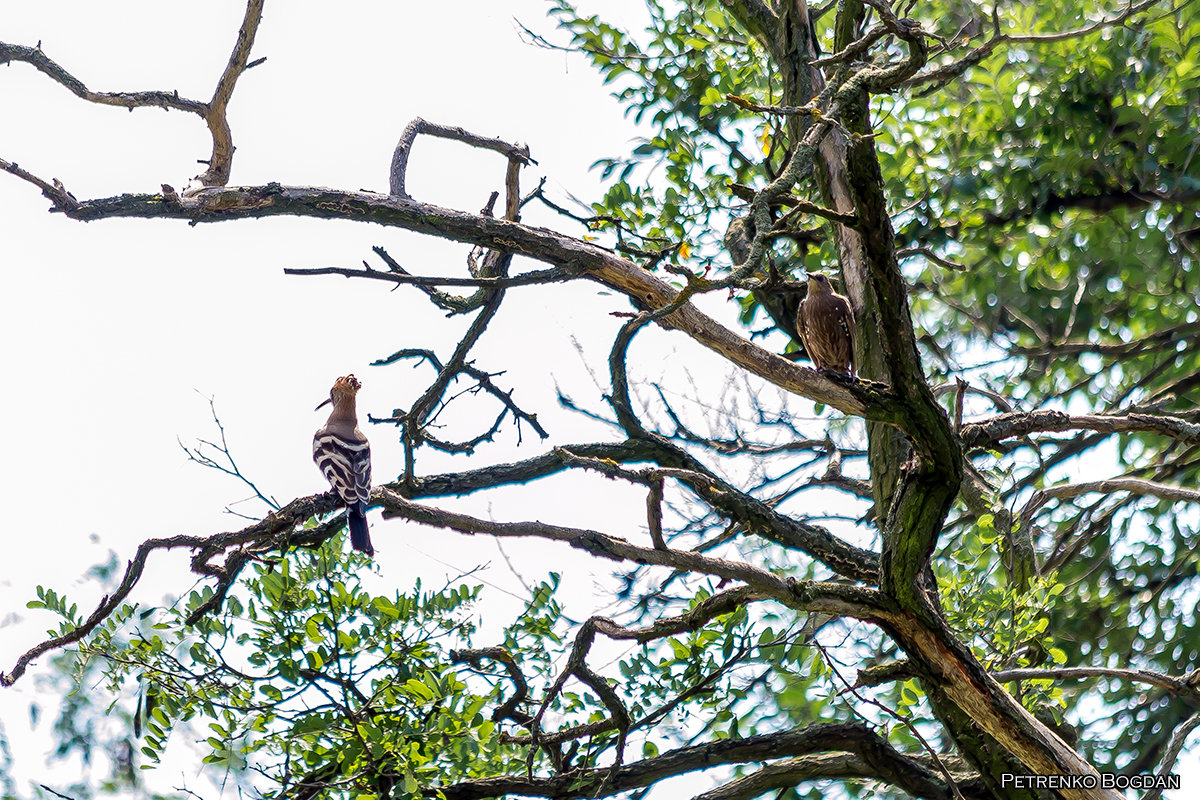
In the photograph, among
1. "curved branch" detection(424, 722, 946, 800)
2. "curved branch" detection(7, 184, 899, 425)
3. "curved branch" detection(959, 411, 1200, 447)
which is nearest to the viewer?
"curved branch" detection(7, 184, 899, 425)

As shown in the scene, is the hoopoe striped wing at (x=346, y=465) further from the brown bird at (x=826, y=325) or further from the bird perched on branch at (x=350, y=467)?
the brown bird at (x=826, y=325)

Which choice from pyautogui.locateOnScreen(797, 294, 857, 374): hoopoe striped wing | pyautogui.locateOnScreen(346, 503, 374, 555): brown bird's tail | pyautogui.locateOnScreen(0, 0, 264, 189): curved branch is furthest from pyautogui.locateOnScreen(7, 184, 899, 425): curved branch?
pyautogui.locateOnScreen(346, 503, 374, 555): brown bird's tail

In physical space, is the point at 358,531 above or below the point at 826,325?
below

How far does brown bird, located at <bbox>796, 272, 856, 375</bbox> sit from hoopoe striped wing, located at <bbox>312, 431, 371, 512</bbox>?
208cm

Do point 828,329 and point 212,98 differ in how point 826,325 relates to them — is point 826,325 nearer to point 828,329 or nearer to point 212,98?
point 828,329

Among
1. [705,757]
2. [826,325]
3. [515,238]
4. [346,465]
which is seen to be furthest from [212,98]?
[705,757]

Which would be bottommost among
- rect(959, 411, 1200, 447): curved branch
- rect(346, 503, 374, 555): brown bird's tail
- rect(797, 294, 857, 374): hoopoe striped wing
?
rect(346, 503, 374, 555): brown bird's tail

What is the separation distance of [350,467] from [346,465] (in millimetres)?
21

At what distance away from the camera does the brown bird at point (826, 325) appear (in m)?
5.10

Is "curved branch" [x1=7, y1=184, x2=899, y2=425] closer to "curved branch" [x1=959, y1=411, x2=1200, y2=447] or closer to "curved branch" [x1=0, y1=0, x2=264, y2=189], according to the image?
"curved branch" [x1=0, y1=0, x2=264, y2=189]

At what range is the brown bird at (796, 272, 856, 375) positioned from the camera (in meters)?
5.10

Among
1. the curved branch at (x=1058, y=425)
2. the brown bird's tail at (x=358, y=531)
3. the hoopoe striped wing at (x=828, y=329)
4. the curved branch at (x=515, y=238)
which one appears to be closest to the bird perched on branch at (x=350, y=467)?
the brown bird's tail at (x=358, y=531)

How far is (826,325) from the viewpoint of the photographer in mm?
5102

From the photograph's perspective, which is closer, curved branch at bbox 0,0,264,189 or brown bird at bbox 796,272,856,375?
curved branch at bbox 0,0,264,189
